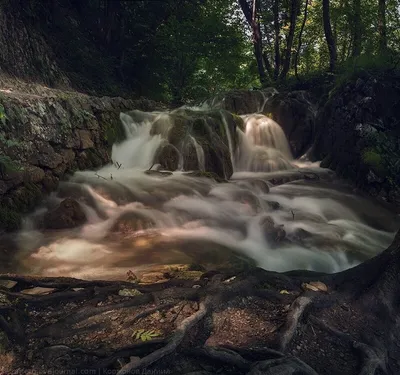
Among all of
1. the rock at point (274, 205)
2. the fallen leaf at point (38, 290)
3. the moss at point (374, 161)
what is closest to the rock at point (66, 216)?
the fallen leaf at point (38, 290)

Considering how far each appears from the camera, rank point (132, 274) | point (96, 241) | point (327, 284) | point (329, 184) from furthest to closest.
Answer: point (329, 184) → point (96, 241) → point (132, 274) → point (327, 284)

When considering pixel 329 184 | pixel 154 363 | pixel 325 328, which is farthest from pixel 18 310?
pixel 329 184

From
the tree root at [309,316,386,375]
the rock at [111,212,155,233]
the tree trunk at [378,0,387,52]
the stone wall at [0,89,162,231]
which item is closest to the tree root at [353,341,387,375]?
the tree root at [309,316,386,375]

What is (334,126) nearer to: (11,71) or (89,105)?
(89,105)

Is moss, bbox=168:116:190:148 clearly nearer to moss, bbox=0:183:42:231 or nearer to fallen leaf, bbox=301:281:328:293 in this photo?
moss, bbox=0:183:42:231

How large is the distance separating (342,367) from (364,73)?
1432cm

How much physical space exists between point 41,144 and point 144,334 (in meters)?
6.61

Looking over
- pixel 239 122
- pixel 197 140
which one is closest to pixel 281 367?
pixel 197 140

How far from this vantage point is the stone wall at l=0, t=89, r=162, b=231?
6961 millimetres

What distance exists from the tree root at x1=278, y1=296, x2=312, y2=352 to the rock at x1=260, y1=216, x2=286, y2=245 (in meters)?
3.76

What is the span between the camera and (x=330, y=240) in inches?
299

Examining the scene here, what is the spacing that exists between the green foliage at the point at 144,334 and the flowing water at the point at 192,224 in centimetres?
211

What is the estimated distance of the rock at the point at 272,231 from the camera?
7443 millimetres

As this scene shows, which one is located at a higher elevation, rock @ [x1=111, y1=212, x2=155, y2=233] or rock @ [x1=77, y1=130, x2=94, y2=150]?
→ rock @ [x1=77, y1=130, x2=94, y2=150]
